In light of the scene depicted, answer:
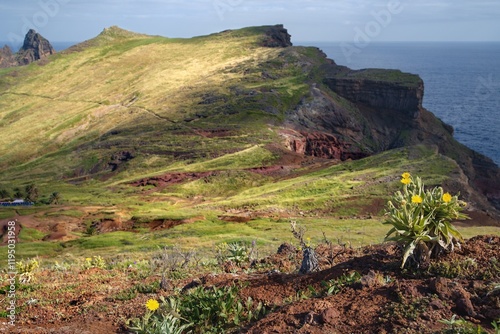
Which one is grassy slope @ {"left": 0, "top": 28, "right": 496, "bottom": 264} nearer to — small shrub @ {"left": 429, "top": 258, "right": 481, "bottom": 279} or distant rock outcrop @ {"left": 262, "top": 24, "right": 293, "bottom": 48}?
distant rock outcrop @ {"left": 262, "top": 24, "right": 293, "bottom": 48}

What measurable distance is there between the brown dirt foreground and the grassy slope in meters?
13.8

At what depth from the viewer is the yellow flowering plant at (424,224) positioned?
712cm

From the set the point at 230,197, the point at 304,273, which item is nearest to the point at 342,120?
the point at 230,197

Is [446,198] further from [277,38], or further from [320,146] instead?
[277,38]

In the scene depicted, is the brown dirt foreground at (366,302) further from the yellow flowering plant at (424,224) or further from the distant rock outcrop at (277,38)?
the distant rock outcrop at (277,38)

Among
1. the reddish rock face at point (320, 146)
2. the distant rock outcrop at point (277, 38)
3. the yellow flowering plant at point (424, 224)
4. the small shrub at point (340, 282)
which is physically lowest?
the reddish rock face at point (320, 146)

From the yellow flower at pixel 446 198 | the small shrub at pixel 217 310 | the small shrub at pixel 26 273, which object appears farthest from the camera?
the small shrub at pixel 26 273

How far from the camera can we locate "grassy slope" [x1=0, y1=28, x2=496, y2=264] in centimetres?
3250

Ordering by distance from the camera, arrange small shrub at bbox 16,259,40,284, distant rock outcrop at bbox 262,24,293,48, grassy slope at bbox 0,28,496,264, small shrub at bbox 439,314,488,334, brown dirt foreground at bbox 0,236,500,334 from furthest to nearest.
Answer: distant rock outcrop at bbox 262,24,293,48
grassy slope at bbox 0,28,496,264
small shrub at bbox 16,259,40,284
brown dirt foreground at bbox 0,236,500,334
small shrub at bbox 439,314,488,334

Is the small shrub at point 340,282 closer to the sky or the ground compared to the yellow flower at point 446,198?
closer to the ground

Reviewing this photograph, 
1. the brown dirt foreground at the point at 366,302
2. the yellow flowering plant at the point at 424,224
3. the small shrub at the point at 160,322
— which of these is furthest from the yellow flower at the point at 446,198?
the small shrub at the point at 160,322

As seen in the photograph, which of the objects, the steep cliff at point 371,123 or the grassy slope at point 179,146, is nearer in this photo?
the grassy slope at point 179,146

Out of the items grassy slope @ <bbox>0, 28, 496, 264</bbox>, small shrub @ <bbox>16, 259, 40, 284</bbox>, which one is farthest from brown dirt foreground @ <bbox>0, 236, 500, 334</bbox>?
grassy slope @ <bbox>0, 28, 496, 264</bbox>

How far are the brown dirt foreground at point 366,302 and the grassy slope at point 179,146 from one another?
45.1ft
